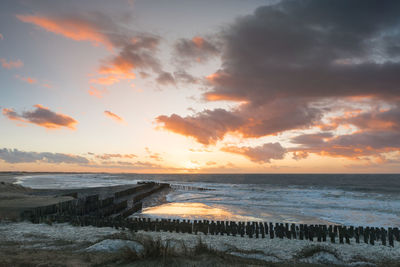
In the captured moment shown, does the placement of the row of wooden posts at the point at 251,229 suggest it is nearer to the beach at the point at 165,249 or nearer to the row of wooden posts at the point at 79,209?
the row of wooden posts at the point at 79,209

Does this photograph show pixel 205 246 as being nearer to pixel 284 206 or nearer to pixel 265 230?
pixel 265 230

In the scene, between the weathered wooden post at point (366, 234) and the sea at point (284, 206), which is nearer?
the weathered wooden post at point (366, 234)

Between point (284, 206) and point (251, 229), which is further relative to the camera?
point (284, 206)

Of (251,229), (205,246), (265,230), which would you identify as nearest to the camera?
(205,246)

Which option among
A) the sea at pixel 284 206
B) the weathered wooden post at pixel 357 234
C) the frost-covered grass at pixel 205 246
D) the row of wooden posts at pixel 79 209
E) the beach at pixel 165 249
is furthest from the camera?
the sea at pixel 284 206

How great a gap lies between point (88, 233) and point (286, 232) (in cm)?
1237

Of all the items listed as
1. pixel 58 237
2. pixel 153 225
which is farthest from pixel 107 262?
pixel 153 225

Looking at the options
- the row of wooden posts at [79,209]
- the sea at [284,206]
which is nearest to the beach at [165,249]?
the row of wooden posts at [79,209]

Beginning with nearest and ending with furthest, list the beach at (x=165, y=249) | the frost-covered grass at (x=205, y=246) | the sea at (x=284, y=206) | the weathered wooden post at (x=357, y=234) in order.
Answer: the beach at (x=165, y=249), the frost-covered grass at (x=205, y=246), the weathered wooden post at (x=357, y=234), the sea at (x=284, y=206)

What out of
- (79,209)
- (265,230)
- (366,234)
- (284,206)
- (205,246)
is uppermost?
(205,246)

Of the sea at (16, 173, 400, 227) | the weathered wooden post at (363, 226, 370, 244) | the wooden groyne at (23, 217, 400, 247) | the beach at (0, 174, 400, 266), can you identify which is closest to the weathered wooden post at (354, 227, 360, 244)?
the wooden groyne at (23, 217, 400, 247)

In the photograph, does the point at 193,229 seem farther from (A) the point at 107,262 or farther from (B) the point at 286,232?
(A) the point at 107,262

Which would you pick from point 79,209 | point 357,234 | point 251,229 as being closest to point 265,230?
point 251,229

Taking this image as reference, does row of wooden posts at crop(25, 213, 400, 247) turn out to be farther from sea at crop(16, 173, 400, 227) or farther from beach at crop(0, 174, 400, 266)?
sea at crop(16, 173, 400, 227)
